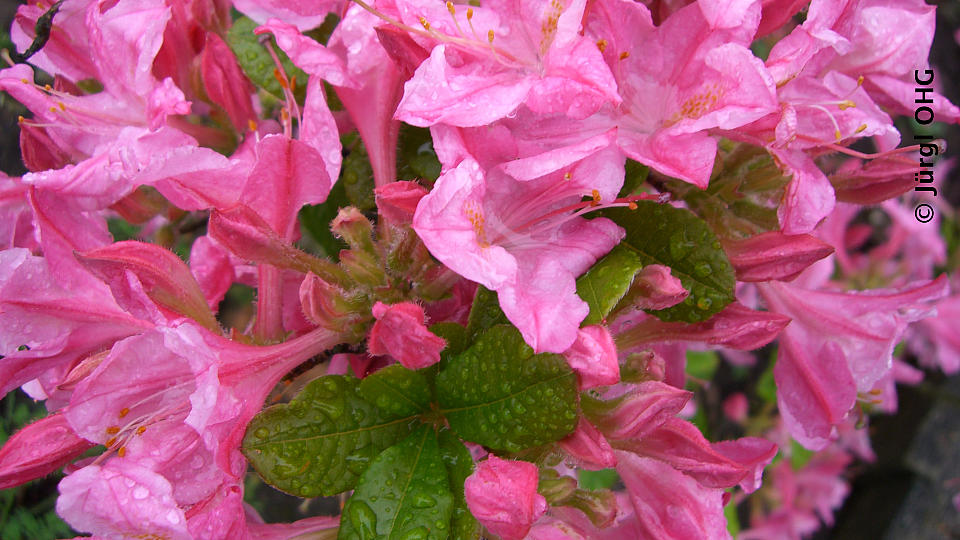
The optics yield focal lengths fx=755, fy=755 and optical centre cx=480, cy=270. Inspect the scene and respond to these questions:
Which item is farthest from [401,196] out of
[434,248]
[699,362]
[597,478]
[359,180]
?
[699,362]

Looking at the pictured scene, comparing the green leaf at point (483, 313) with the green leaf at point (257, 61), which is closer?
the green leaf at point (483, 313)

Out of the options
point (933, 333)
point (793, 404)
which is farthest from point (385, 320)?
point (933, 333)

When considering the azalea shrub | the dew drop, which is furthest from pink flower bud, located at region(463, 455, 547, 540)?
the dew drop

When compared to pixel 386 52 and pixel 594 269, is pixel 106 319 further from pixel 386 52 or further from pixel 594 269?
pixel 594 269

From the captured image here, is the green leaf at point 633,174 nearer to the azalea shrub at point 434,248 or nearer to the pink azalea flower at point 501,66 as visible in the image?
the azalea shrub at point 434,248

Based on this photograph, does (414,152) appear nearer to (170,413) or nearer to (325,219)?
(325,219)

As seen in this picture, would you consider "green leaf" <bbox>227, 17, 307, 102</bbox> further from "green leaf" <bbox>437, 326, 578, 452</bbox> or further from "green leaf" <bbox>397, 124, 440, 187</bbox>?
"green leaf" <bbox>437, 326, 578, 452</bbox>

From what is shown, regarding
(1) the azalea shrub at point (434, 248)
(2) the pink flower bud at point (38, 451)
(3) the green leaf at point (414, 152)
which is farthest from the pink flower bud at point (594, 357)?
(2) the pink flower bud at point (38, 451)
